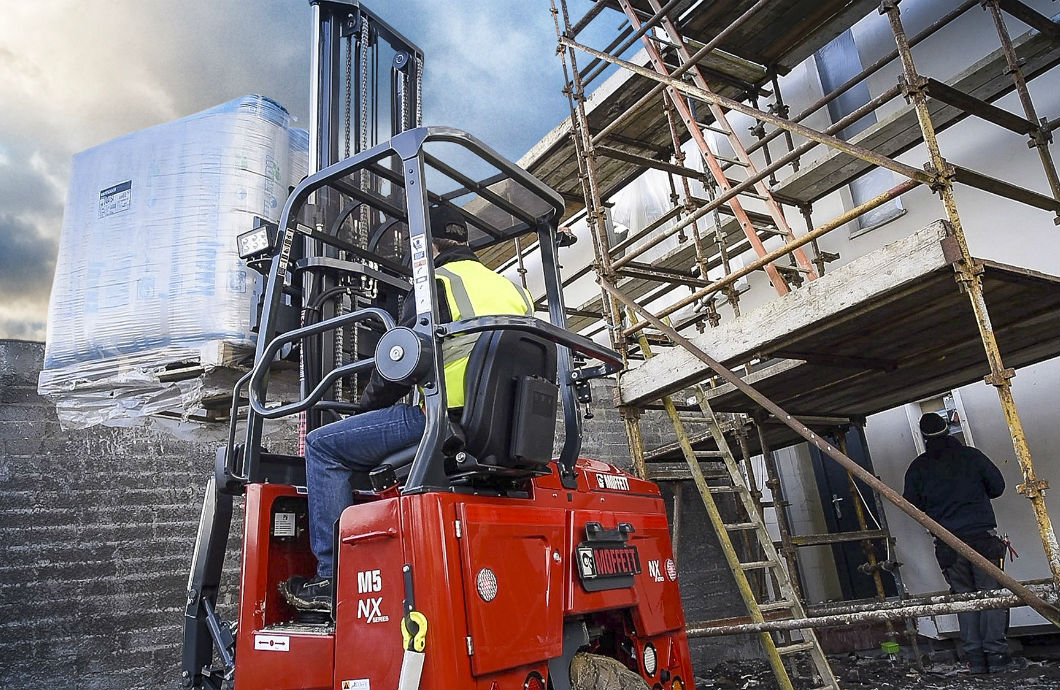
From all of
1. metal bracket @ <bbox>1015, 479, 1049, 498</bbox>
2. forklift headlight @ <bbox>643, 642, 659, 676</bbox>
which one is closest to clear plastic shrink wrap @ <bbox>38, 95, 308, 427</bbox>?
forklift headlight @ <bbox>643, 642, 659, 676</bbox>

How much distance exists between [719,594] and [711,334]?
3.57 m

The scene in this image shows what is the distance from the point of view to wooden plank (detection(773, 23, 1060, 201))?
5.91 m

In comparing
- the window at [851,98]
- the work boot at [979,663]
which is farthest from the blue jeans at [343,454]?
the window at [851,98]

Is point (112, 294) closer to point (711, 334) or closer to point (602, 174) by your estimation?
point (711, 334)

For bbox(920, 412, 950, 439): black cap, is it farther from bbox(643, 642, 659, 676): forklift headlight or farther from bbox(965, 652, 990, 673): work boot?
bbox(643, 642, 659, 676): forklift headlight

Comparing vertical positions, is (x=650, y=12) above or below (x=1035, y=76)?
above

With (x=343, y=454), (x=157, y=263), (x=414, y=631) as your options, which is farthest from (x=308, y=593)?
(x=157, y=263)

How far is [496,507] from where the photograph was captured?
2.66 m

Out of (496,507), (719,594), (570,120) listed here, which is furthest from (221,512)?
(570,120)

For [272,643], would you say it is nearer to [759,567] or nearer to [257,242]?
[257,242]

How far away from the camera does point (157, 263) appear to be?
4.70 metres

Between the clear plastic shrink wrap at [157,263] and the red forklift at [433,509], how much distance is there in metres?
0.85

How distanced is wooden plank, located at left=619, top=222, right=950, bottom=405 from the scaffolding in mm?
12

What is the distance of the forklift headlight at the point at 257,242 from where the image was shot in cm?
341
